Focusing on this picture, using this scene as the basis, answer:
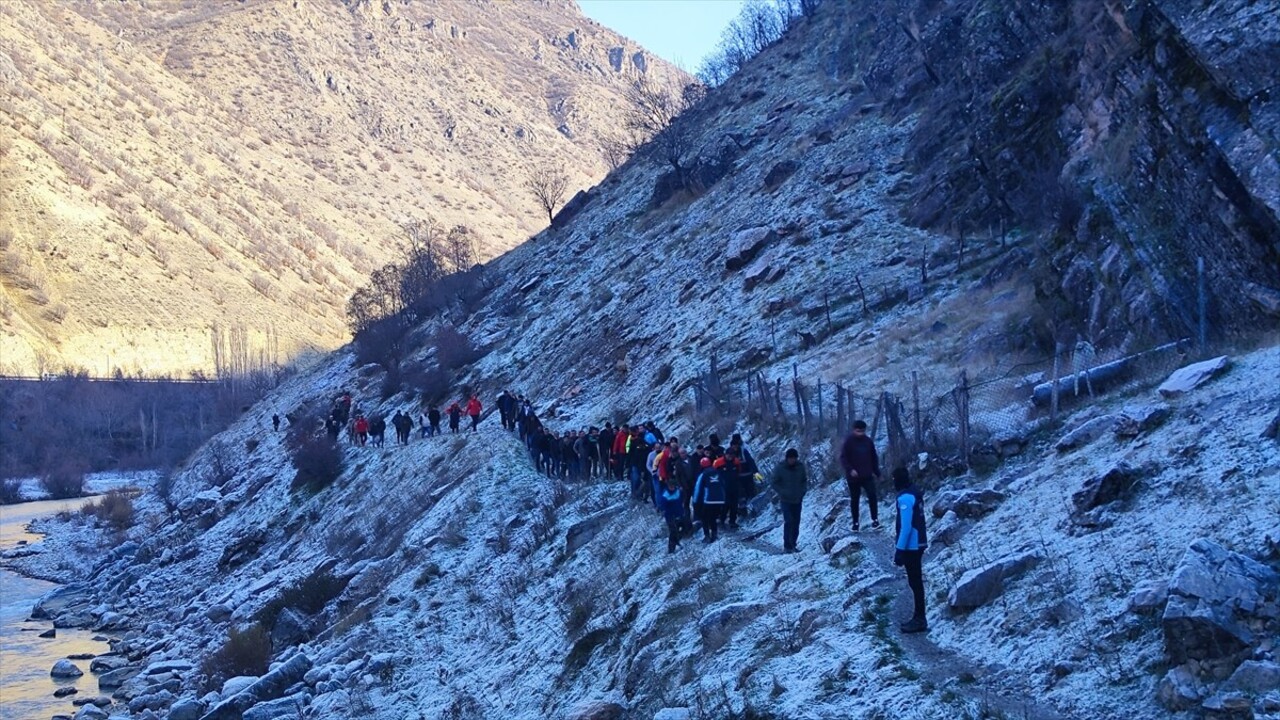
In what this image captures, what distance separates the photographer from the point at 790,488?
15.2 metres

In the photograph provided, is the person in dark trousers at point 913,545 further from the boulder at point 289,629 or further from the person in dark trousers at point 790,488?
the boulder at point 289,629

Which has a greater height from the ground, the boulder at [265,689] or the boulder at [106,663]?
the boulder at [106,663]

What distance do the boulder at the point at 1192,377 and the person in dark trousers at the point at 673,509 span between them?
653 cm

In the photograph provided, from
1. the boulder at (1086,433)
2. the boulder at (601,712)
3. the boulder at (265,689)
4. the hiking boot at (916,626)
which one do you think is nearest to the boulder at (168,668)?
the boulder at (265,689)

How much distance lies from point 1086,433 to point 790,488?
337 centimetres

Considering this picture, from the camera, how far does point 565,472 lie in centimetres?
2844

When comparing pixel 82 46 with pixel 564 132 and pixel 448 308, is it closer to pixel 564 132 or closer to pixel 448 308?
pixel 564 132

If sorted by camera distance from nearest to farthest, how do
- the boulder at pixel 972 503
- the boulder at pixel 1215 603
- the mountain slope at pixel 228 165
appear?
the boulder at pixel 1215 603, the boulder at pixel 972 503, the mountain slope at pixel 228 165

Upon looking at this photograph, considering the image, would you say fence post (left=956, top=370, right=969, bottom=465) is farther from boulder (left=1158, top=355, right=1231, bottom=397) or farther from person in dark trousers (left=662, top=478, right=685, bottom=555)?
person in dark trousers (left=662, top=478, right=685, bottom=555)

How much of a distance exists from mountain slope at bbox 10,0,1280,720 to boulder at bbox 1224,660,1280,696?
13.2 inches

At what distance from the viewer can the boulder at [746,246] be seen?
38094 millimetres

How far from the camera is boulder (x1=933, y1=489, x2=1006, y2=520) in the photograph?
13398mm

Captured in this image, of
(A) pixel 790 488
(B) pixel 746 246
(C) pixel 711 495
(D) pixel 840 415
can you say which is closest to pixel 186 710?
(C) pixel 711 495

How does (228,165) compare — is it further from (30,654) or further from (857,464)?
(857,464)
